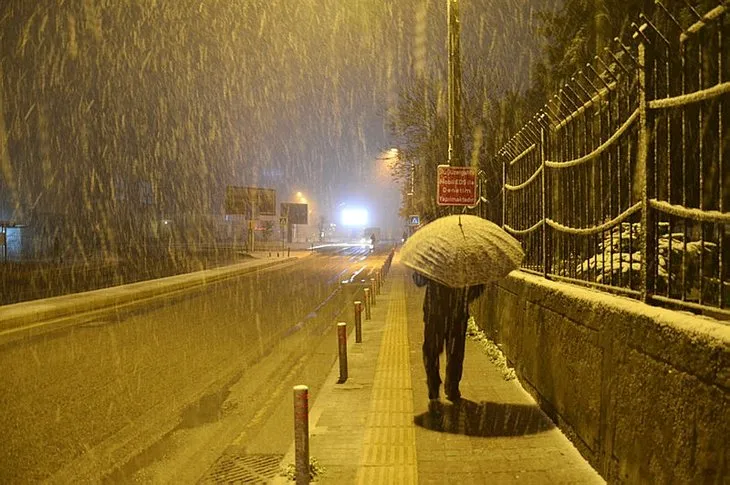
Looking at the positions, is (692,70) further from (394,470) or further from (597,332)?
(394,470)

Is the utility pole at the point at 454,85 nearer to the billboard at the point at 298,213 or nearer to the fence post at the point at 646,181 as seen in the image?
the fence post at the point at 646,181

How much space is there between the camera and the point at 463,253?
538cm

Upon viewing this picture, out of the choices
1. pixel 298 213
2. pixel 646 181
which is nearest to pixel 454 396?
pixel 646 181

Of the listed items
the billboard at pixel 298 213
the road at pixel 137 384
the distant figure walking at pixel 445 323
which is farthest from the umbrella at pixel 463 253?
the billboard at pixel 298 213

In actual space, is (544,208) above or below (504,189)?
below

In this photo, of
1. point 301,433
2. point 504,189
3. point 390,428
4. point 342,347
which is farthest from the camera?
point 504,189

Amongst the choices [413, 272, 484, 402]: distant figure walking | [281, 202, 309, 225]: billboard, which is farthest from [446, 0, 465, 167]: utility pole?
[281, 202, 309, 225]: billboard

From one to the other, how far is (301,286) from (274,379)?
14871mm

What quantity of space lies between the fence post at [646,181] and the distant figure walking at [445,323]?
7.41ft

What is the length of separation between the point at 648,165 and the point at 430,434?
290 centimetres

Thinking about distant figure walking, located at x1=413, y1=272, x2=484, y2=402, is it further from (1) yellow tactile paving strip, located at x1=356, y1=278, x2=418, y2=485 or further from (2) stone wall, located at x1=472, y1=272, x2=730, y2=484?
(2) stone wall, located at x1=472, y1=272, x2=730, y2=484

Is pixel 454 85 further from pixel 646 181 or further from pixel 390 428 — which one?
pixel 646 181

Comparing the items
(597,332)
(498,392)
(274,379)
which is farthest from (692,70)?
(274,379)

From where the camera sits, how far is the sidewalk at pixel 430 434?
4.30 m
